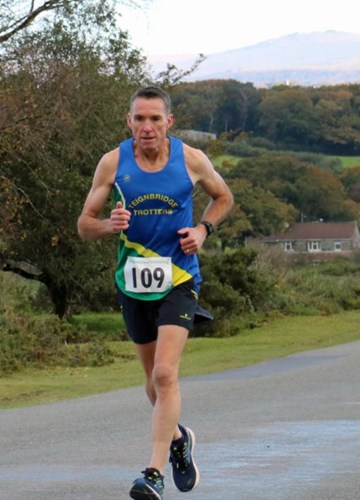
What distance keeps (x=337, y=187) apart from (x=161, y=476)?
93.9m

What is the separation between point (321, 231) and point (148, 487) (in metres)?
90.2

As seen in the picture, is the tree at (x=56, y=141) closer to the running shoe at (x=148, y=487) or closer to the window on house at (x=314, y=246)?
the running shoe at (x=148, y=487)

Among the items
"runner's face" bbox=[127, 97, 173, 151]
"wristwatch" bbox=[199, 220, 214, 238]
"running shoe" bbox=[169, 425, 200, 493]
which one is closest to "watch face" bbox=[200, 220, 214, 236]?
"wristwatch" bbox=[199, 220, 214, 238]

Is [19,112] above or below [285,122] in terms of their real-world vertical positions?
above

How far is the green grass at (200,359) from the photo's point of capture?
1513cm

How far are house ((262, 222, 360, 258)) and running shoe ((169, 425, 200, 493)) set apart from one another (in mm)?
78341

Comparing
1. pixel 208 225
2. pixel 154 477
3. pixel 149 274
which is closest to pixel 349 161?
pixel 208 225

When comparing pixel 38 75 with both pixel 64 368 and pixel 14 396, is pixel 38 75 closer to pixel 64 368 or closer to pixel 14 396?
pixel 64 368

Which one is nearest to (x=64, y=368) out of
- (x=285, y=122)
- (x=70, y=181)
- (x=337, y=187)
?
(x=70, y=181)

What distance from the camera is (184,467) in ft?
24.8

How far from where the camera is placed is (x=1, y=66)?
92.1 ft

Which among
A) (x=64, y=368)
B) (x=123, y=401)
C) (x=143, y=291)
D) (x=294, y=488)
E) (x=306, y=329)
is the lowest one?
(x=306, y=329)

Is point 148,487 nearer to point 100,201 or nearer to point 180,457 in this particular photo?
point 180,457

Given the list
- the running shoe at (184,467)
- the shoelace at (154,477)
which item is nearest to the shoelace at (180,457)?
the running shoe at (184,467)
